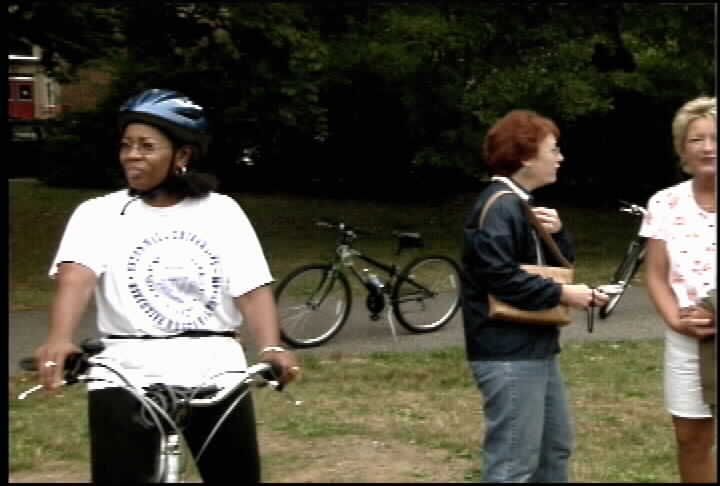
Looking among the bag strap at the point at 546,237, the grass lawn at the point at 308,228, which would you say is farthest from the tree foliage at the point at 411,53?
the bag strap at the point at 546,237

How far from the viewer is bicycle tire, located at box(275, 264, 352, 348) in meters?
8.78

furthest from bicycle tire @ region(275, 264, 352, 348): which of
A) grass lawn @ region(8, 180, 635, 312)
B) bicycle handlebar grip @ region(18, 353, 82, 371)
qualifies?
bicycle handlebar grip @ region(18, 353, 82, 371)

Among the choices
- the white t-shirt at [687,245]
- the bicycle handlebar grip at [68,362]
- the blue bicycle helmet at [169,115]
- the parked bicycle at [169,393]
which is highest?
the blue bicycle helmet at [169,115]

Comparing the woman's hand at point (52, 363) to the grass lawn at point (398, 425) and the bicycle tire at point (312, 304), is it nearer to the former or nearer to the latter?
the grass lawn at point (398, 425)

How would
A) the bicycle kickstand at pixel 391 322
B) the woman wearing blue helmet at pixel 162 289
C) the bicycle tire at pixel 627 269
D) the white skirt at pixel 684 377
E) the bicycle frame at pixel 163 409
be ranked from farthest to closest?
the bicycle tire at pixel 627 269 < the bicycle kickstand at pixel 391 322 < the white skirt at pixel 684 377 < the woman wearing blue helmet at pixel 162 289 < the bicycle frame at pixel 163 409

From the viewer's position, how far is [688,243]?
154 inches

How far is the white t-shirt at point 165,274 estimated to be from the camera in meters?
3.11

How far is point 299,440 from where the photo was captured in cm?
602

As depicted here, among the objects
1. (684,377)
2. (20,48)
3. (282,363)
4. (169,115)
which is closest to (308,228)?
(20,48)

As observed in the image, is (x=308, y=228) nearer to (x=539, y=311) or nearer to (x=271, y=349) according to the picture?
(x=539, y=311)

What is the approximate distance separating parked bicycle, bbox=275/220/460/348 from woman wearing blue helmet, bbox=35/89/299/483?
5.45 metres

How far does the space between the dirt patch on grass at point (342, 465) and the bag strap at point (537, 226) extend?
5.96 ft

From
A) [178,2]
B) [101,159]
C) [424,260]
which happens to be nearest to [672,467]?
[424,260]

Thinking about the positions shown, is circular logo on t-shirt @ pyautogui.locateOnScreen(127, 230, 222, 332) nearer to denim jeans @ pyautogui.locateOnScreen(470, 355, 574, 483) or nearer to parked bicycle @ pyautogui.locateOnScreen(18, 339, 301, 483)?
parked bicycle @ pyautogui.locateOnScreen(18, 339, 301, 483)
